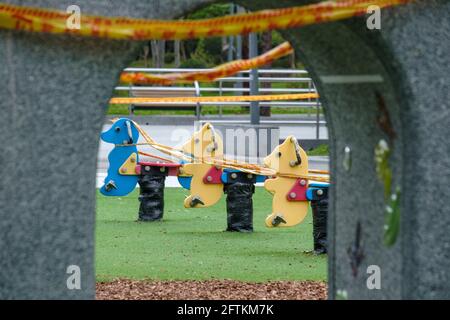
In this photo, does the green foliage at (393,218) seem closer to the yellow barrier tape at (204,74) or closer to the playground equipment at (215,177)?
the yellow barrier tape at (204,74)

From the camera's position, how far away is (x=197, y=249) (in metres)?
11.0

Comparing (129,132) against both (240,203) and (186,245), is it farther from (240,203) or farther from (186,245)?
(186,245)

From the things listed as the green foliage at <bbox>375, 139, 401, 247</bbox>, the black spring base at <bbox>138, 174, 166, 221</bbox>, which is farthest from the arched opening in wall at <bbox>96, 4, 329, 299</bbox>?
the green foliage at <bbox>375, 139, 401, 247</bbox>

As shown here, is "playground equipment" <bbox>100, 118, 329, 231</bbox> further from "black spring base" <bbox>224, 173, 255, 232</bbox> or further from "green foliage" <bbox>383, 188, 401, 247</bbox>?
"green foliage" <bbox>383, 188, 401, 247</bbox>

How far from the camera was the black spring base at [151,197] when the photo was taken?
12.9 metres

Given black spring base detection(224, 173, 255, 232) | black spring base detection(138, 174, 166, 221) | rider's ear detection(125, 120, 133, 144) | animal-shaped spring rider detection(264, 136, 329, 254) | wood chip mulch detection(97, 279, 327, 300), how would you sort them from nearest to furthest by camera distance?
wood chip mulch detection(97, 279, 327, 300)
animal-shaped spring rider detection(264, 136, 329, 254)
black spring base detection(224, 173, 255, 232)
black spring base detection(138, 174, 166, 221)
rider's ear detection(125, 120, 133, 144)

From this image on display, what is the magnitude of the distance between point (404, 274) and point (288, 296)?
3.05 m

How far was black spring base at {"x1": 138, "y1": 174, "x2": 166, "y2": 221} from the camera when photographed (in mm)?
12867

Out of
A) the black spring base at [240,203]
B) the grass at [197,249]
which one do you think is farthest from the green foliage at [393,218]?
the black spring base at [240,203]

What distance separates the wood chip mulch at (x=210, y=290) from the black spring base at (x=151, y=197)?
3.82m

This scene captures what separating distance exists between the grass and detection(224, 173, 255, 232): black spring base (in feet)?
0.46

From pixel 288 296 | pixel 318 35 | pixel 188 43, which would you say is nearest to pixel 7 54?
pixel 318 35

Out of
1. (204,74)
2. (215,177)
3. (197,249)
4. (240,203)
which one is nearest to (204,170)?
(215,177)
